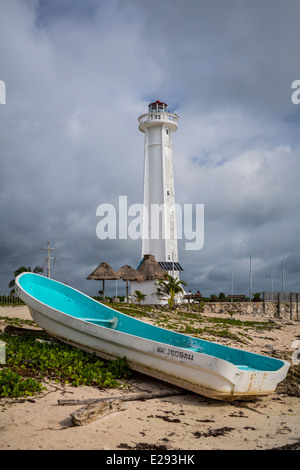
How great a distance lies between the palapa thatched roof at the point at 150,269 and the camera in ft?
107

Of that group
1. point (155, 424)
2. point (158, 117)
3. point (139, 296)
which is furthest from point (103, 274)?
point (155, 424)

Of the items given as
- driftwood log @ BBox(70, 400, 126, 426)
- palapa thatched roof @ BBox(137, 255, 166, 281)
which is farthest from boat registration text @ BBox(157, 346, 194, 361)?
palapa thatched roof @ BBox(137, 255, 166, 281)

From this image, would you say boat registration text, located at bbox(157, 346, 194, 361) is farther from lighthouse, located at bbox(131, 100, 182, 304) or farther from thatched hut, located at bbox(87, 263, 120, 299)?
lighthouse, located at bbox(131, 100, 182, 304)

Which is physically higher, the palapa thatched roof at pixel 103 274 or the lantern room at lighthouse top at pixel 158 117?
the lantern room at lighthouse top at pixel 158 117

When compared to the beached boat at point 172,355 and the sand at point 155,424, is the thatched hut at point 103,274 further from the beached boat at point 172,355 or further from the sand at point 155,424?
the sand at point 155,424

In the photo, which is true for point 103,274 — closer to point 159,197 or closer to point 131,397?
point 159,197

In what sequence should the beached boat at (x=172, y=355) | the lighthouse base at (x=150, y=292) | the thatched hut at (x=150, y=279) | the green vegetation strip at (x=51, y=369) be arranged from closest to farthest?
the green vegetation strip at (x=51, y=369), the beached boat at (x=172, y=355), the thatched hut at (x=150, y=279), the lighthouse base at (x=150, y=292)

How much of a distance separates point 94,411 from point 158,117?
35930mm

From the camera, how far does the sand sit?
15.2 feet

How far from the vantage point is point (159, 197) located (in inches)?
1452

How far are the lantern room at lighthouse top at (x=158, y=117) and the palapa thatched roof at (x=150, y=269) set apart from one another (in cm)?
1316

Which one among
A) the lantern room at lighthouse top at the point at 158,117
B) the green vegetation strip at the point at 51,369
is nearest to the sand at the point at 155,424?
the green vegetation strip at the point at 51,369

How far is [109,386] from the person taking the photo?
7.00 meters
